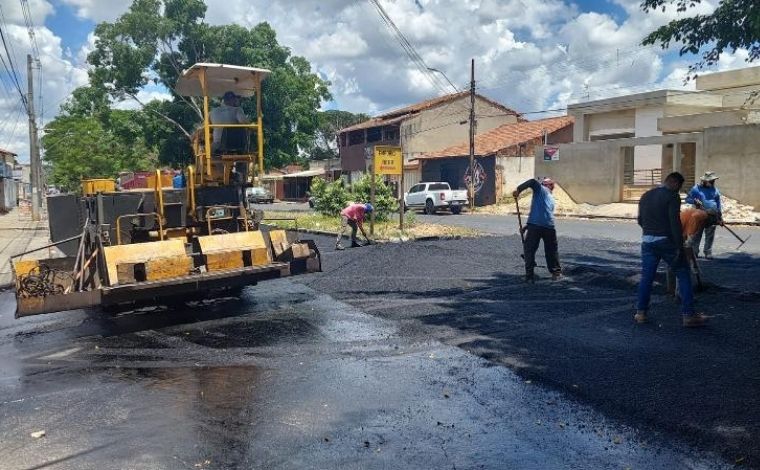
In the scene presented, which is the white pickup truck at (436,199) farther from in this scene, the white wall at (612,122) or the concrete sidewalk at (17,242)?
the concrete sidewalk at (17,242)

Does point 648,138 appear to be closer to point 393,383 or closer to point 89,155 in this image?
point 393,383

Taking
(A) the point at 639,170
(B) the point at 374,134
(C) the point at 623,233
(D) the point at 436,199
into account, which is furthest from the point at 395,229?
(B) the point at 374,134

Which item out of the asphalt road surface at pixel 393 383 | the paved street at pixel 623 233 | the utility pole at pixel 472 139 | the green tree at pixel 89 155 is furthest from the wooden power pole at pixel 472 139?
the asphalt road surface at pixel 393 383

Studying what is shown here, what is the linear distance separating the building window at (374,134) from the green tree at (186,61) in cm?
1856

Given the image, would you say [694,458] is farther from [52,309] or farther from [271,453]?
[52,309]

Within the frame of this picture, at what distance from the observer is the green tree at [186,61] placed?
2664cm

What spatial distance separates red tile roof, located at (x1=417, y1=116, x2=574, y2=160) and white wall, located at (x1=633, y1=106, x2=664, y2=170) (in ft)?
20.3

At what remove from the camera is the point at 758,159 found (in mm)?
22719

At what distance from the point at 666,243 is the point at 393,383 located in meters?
3.42

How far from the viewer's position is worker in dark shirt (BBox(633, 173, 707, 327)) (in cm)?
661

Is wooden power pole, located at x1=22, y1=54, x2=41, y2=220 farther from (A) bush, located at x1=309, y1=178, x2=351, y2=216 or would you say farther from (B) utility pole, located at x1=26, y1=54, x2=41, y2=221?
(A) bush, located at x1=309, y1=178, x2=351, y2=216

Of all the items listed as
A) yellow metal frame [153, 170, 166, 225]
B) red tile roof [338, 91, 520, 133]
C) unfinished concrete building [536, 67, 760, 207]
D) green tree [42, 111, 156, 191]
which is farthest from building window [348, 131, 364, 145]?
yellow metal frame [153, 170, 166, 225]

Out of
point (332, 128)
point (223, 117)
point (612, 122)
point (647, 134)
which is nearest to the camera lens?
point (223, 117)

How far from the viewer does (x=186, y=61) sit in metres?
27.3
